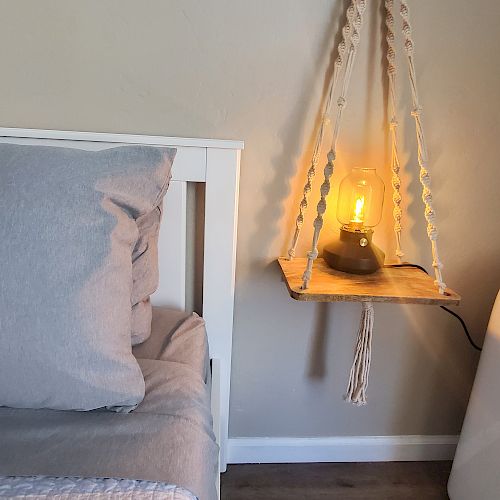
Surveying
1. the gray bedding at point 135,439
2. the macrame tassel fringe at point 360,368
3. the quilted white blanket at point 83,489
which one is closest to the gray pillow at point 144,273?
the gray bedding at point 135,439

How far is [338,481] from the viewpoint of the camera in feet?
4.36

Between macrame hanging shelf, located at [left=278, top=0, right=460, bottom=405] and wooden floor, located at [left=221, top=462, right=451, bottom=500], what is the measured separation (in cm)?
33

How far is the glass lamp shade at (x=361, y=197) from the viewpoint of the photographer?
109 centimetres

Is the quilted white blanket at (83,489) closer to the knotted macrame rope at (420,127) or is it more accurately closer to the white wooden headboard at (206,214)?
the white wooden headboard at (206,214)

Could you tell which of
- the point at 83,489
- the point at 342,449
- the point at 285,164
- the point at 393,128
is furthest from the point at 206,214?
the point at 342,449

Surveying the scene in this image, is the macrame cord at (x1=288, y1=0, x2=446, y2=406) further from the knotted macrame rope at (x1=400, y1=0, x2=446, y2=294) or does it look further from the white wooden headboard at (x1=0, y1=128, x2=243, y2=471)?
the white wooden headboard at (x1=0, y1=128, x2=243, y2=471)

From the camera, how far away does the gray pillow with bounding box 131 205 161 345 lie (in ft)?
3.02

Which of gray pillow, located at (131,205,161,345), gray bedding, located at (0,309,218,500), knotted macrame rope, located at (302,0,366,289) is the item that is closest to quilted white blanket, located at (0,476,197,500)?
gray bedding, located at (0,309,218,500)

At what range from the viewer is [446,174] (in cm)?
116

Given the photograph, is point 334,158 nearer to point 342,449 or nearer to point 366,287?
point 366,287

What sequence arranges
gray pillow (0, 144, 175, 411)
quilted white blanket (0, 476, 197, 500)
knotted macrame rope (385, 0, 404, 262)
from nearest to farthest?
quilted white blanket (0, 476, 197, 500) → gray pillow (0, 144, 175, 411) → knotted macrame rope (385, 0, 404, 262)

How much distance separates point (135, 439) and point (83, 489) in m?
0.12

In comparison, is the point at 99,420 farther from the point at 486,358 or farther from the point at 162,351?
the point at 486,358

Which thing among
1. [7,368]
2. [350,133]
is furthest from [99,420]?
[350,133]
